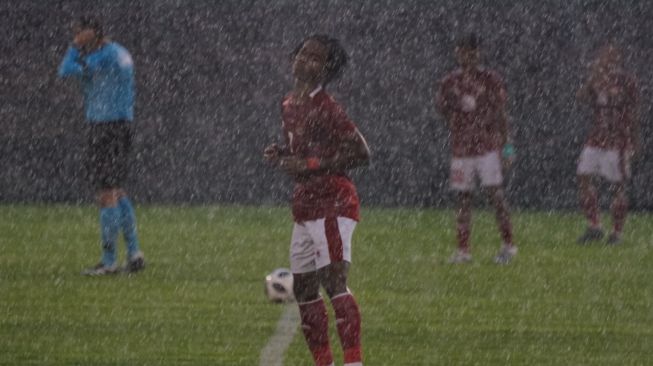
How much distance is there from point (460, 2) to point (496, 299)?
1017cm

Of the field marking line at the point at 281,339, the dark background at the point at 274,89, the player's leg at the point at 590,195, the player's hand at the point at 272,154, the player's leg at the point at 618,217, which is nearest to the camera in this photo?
the player's hand at the point at 272,154

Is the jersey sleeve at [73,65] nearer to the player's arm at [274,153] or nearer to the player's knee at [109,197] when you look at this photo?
the player's knee at [109,197]

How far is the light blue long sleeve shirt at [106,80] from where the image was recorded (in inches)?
543

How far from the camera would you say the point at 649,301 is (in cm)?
1242

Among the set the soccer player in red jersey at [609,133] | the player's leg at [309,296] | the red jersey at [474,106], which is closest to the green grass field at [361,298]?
the soccer player in red jersey at [609,133]

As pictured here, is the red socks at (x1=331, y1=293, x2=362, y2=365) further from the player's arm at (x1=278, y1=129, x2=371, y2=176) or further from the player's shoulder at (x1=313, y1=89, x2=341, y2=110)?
the player's shoulder at (x1=313, y1=89, x2=341, y2=110)

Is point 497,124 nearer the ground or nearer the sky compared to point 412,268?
nearer the sky

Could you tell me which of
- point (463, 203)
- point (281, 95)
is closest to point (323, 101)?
point (463, 203)

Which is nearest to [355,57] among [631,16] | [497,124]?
[631,16]

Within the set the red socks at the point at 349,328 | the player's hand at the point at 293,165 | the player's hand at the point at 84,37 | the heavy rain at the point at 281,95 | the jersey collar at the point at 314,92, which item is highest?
the jersey collar at the point at 314,92

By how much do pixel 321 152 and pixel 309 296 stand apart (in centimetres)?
69

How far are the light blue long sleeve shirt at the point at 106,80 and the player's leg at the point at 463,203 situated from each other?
2.83m

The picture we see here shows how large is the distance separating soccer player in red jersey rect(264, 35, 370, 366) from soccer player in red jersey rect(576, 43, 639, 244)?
9.06 metres

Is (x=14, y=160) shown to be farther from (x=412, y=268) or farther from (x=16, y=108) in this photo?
(x=412, y=268)
